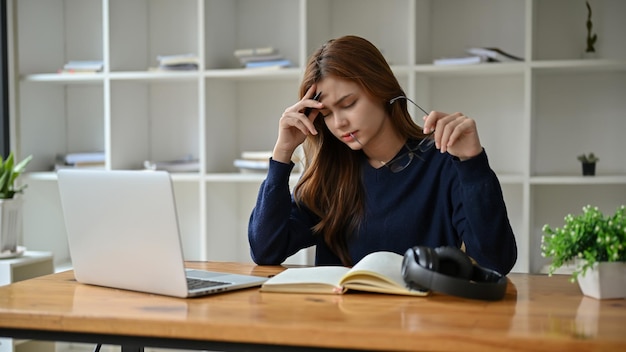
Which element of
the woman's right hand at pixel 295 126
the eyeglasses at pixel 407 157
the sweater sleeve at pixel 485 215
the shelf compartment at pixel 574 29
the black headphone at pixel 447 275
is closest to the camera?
the black headphone at pixel 447 275

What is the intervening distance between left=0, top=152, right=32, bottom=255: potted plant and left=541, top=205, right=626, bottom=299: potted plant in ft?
7.61

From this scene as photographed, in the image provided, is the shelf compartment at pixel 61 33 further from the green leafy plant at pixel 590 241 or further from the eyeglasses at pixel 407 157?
the green leafy plant at pixel 590 241

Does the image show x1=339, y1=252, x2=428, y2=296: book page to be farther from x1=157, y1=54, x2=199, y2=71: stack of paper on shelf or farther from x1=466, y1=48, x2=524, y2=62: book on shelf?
x1=157, y1=54, x2=199, y2=71: stack of paper on shelf

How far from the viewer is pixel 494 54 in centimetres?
313

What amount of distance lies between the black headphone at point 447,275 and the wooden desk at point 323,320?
0.09 feet

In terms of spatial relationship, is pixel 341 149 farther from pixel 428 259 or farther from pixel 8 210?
pixel 8 210

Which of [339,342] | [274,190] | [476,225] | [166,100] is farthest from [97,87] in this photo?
[339,342]

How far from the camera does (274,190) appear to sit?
78.5 inches

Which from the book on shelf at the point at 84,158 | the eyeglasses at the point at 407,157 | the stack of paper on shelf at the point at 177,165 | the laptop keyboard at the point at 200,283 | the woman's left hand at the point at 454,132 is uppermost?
the woman's left hand at the point at 454,132

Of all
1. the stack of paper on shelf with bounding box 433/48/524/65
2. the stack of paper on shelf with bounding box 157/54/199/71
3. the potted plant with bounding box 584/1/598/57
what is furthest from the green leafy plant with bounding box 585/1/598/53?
the stack of paper on shelf with bounding box 157/54/199/71

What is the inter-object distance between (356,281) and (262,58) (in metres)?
2.04

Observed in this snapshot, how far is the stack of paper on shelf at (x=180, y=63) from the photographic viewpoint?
346 centimetres

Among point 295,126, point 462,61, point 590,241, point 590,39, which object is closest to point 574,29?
point 590,39

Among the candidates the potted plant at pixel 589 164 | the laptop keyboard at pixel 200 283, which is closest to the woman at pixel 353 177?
the laptop keyboard at pixel 200 283
